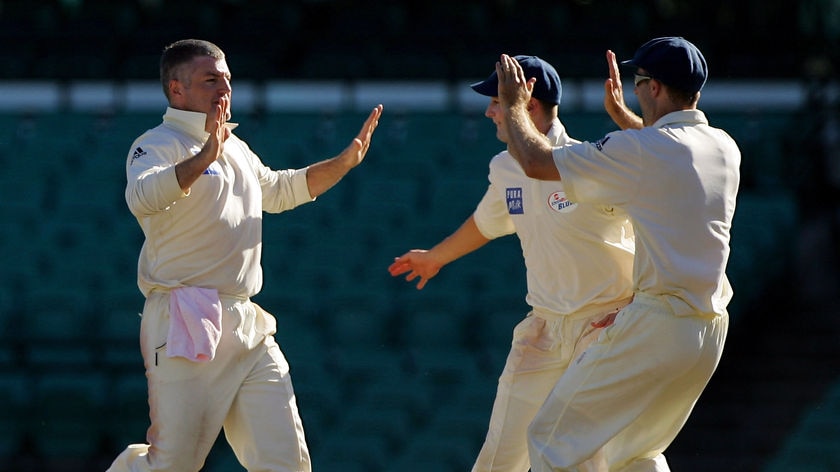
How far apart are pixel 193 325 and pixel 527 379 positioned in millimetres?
1467

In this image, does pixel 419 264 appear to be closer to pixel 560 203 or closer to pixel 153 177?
pixel 560 203

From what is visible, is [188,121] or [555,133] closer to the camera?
[188,121]

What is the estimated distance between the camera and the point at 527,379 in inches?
227

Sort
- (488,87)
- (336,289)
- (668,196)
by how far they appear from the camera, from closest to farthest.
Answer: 1. (668,196)
2. (488,87)
3. (336,289)

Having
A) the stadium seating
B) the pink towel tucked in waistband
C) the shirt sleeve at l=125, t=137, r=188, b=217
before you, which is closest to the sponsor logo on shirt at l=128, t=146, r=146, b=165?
the shirt sleeve at l=125, t=137, r=188, b=217

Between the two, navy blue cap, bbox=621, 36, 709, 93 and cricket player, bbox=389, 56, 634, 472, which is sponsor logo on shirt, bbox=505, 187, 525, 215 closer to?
cricket player, bbox=389, 56, 634, 472

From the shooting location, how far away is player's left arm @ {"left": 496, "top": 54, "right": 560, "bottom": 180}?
4988mm

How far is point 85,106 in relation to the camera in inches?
546

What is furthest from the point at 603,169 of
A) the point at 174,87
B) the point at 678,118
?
the point at 174,87

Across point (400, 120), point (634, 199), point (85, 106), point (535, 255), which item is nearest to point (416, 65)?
point (400, 120)

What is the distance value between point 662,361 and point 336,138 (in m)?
7.49

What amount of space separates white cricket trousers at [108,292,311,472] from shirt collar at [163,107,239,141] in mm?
669

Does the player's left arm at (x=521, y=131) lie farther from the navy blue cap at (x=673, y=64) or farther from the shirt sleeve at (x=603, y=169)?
the navy blue cap at (x=673, y=64)

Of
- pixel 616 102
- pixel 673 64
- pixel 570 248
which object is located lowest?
pixel 570 248
